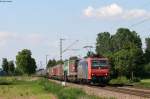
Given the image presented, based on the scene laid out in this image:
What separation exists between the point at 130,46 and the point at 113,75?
38.6 feet

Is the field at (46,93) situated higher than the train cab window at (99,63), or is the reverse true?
the train cab window at (99,63)

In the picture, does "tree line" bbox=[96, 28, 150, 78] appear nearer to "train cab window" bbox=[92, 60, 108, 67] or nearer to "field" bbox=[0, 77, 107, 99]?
"field" bbox=[0, 77, 107, 99]

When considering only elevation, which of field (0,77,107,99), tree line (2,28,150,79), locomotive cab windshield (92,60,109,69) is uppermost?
tree line (2,28,150,79)

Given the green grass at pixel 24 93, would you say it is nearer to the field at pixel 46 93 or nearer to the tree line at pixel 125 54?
the field at pixel 46 93

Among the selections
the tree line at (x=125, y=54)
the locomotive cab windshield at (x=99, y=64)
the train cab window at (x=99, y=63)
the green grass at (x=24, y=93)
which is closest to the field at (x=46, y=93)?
the green grass at (x=24, y=93)

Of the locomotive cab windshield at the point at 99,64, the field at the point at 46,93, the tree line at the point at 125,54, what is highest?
the tree line at the point at 125,54

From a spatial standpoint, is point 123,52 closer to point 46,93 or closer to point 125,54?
point 125,54

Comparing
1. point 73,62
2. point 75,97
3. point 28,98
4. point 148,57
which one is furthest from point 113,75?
point 75,97

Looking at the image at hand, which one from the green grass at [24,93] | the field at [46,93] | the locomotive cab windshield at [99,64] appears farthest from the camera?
the locomotive cab windshield at [99,64]

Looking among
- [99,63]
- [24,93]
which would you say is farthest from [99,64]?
[24,93]

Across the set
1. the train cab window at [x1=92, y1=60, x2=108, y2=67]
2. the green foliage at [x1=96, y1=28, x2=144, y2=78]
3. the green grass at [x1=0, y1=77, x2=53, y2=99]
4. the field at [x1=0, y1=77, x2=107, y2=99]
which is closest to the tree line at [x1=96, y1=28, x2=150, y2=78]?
the green foliage at [x1=96, y1=28, x2=144, y2=78]

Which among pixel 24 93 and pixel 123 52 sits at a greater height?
pixel 123 52

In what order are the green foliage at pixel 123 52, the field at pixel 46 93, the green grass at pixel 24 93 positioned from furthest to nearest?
the green foliage at pixel 123 52
the green grass at pixel 24 93
the field at pixel 46 93

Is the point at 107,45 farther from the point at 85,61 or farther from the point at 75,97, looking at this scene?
the point at 75,97
